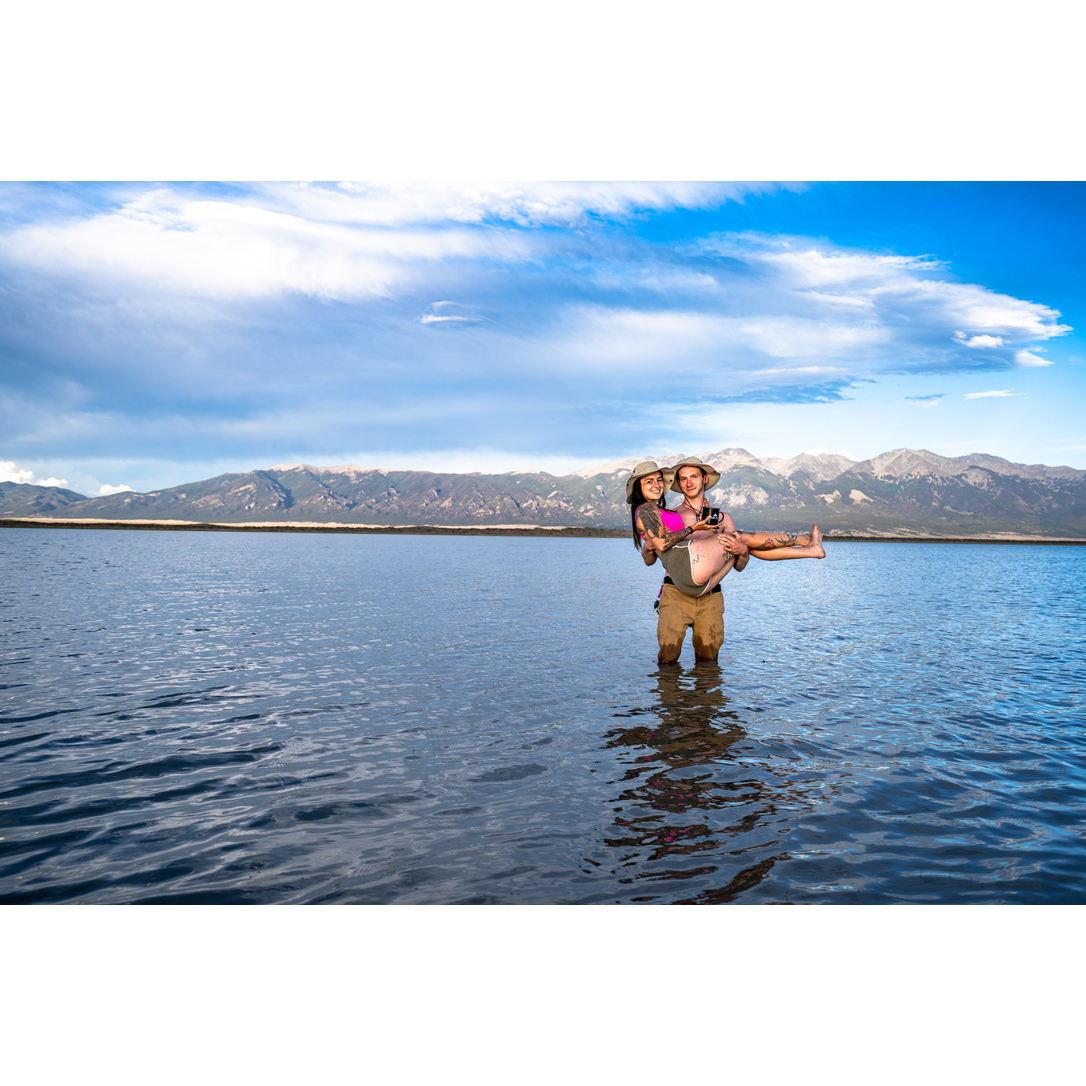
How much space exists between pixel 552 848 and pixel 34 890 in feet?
15.5

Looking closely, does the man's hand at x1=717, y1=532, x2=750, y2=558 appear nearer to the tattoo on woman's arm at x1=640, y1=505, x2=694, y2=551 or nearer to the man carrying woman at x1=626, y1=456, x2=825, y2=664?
the man carrying woman at x1=626, y1=456, x2=825, y2=664

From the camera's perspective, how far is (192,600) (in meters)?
32.9

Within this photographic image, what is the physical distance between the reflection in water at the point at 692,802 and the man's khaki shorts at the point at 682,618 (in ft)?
8.56

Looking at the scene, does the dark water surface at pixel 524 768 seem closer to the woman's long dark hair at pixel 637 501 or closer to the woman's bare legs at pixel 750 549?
the woman's bare legs at pixel 750 549

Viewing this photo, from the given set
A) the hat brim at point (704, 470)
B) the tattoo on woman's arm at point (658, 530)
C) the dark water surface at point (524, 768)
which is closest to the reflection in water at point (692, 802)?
the dark water surface at point (524, 768)

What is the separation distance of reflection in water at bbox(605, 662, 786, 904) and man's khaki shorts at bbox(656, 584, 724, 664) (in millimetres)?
2608

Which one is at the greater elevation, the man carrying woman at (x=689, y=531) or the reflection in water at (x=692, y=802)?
the man carrying woman at (x=689, y=531)

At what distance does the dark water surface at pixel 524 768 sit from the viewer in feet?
22.3

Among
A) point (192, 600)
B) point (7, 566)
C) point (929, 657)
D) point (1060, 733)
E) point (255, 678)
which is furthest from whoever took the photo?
point (7, 566)

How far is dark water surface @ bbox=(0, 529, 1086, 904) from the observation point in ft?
22.3
